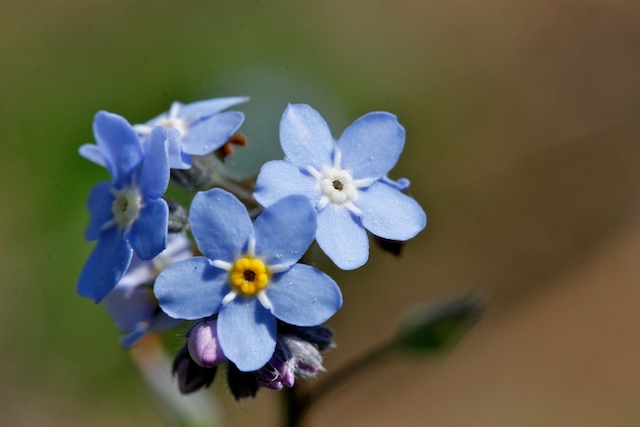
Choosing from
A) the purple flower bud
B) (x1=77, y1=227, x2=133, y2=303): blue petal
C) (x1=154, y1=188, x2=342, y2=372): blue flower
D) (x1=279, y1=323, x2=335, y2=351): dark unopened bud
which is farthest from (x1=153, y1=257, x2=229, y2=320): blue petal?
(x1=279, y1=323, x2=335, y2=351): dark unopened bud

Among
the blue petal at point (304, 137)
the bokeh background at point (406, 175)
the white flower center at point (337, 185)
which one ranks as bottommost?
the bokeh background at point (406, 175)

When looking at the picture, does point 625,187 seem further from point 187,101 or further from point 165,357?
point 165,357

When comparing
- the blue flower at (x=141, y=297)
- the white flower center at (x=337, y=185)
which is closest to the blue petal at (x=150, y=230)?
the blue flower at (x=141, y=297)

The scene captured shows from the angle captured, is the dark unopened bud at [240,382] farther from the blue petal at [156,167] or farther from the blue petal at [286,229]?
the blue petal at [156,167]

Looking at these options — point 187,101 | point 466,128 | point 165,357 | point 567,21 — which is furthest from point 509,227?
point 165,357

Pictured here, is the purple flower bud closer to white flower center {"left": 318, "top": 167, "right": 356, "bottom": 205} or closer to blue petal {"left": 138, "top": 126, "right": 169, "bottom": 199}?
blue petal {"left": 138, "top": 126, "right": 169, "bottom": 199}
